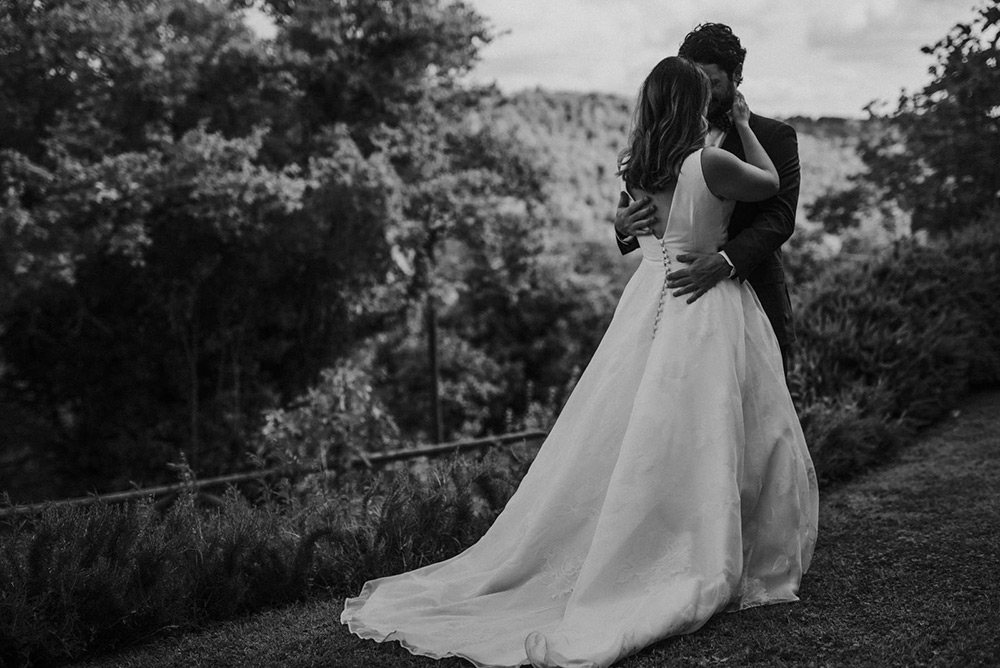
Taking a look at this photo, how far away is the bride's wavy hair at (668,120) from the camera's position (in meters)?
3.25

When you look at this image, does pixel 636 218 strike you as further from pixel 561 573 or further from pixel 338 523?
pixel 338 523

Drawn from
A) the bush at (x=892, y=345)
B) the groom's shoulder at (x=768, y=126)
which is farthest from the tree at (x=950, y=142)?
the groom's shoulder at (x=768, y=126)

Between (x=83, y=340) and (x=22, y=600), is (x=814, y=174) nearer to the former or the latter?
(x=83, y=340)

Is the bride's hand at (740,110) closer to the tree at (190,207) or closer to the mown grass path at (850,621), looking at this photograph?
the mown grass path at (850,621)

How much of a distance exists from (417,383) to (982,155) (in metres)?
6.95

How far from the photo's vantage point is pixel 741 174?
10.8ft

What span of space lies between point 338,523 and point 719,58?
9.20ft

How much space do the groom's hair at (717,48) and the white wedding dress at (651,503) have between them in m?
0.66

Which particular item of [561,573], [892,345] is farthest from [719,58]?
[892,345]

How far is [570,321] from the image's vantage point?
506 inches

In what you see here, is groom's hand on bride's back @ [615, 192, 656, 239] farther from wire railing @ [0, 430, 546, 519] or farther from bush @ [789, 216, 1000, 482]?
bush @ [789, 216, 1000, 482]

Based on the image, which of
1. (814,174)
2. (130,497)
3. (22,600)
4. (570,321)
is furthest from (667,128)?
(814,174)

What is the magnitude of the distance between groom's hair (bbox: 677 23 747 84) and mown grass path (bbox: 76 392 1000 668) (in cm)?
219

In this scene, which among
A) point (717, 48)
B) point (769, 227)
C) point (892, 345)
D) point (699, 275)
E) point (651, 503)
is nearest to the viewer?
point (651, 503)
